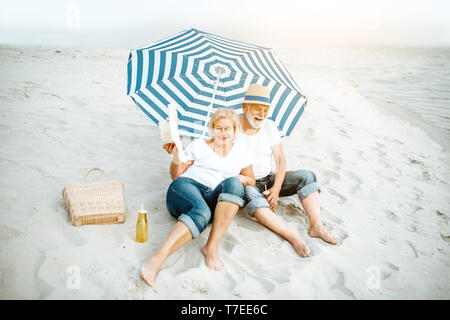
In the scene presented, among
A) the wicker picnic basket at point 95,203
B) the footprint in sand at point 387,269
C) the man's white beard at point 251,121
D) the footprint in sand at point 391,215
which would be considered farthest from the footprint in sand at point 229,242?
the footprint in sand at point 391,215

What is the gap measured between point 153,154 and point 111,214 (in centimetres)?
170

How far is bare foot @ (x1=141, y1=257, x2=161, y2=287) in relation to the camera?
97.2 inches

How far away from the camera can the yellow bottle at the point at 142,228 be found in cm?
284

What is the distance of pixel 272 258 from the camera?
9.58 ft

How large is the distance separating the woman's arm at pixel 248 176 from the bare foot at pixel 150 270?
1051mm

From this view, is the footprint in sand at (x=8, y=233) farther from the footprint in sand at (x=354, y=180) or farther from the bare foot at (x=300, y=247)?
the footprint in sand at (x=354, y=180)

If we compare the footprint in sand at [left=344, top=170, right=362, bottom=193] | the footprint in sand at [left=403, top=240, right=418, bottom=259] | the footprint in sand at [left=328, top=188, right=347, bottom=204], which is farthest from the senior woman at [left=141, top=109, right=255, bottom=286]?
the footprint in sand at [left=344, top=170, right=362, bottom=193]

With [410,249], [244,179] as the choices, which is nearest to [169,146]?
[244,179]

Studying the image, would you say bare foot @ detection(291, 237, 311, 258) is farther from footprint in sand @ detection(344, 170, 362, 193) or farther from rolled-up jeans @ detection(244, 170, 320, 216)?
footprint in sand @ detection(344, 170, 362, 193)

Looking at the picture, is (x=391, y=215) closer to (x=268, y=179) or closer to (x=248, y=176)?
(x=268, y=179)

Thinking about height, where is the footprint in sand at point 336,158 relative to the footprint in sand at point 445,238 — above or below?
below

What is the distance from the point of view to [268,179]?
3.62m

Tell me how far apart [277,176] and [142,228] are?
1286 mm
